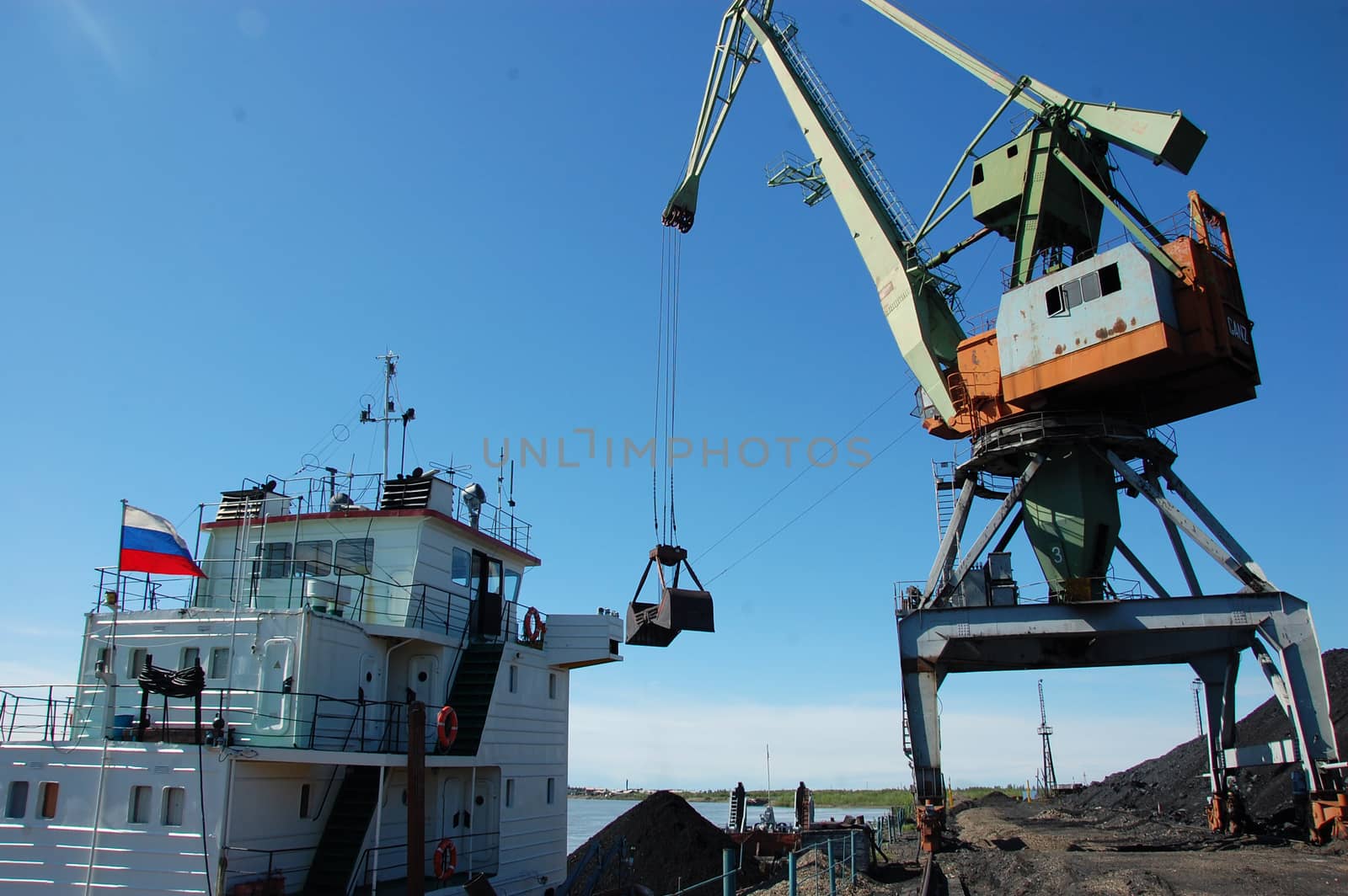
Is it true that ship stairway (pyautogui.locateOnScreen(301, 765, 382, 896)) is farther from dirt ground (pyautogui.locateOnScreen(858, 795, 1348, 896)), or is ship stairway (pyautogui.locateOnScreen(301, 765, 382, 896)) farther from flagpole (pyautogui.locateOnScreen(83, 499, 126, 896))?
dirt ground (pyautogui.locateOnScreen(858, 795, 1348, 896))

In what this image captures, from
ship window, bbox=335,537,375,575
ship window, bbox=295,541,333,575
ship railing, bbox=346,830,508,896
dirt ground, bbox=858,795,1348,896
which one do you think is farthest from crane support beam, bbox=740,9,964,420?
ship window, bbox=295,541,333,575

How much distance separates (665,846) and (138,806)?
17.3 meters

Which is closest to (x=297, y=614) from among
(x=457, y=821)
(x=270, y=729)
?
(x=270, y=729)

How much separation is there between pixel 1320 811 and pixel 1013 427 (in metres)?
10.5

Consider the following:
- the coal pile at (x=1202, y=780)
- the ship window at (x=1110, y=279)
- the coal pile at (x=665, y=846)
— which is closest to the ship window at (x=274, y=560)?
the coal pile at (x=665, y=846)

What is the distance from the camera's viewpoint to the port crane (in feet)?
69.6

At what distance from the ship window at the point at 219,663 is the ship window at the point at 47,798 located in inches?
102

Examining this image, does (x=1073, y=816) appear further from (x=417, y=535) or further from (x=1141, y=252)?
(x=417, y=535)

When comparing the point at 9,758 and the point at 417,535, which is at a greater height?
the point at 417,535

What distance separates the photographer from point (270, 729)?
14.9 metres

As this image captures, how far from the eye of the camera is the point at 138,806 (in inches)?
538

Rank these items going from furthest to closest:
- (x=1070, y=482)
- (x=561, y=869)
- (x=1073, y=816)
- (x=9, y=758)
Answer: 1. (x=1073, y=816)
2. (x=1070, y=482)
3. (x=561, y=869)
4. (x=9, y=758)

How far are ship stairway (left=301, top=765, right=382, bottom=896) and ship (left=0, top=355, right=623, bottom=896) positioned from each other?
0.03m

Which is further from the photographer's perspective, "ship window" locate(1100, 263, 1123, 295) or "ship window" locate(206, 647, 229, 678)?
"ship window" locate(1100, 263, 1123, 295)
